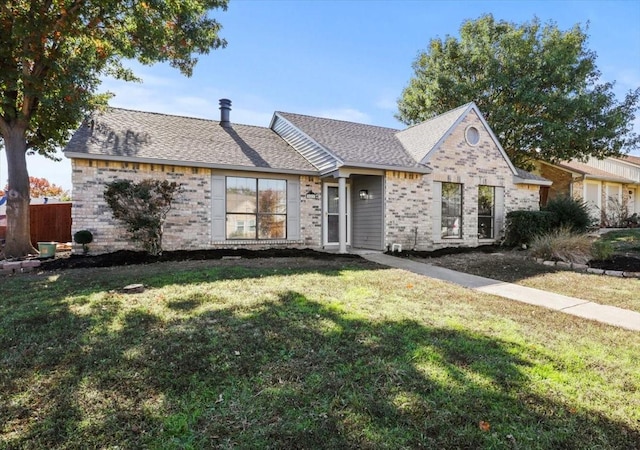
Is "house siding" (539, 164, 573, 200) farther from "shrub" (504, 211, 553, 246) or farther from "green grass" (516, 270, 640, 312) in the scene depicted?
"green grass" (516, 270, 640, 312)

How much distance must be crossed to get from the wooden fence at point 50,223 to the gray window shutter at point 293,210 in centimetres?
930

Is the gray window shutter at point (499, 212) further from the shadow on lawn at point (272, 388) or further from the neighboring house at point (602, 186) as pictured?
the shadow on lawn at point (272, 388)

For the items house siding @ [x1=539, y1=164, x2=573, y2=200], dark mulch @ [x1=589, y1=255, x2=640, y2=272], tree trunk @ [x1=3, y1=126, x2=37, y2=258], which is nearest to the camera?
dark mulch @ [x1=589, y1=255, x2=640, y2=272]

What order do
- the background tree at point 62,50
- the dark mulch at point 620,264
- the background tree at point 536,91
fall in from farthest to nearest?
the background tree at point 536,91 → the background tree at point 62,50 → the dark mulch at point 620,264

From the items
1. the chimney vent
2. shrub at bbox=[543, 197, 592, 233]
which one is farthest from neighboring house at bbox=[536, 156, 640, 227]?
the chimney vent

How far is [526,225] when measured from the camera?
497 inches

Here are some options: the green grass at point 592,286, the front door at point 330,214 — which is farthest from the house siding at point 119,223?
the green grass at point 592,286

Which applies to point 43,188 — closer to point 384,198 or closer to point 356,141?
point 356,141

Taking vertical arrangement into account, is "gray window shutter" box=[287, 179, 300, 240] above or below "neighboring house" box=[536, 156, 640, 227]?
below

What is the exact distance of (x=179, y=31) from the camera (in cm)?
1109

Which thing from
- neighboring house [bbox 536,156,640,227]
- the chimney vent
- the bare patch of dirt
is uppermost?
the chimney vent

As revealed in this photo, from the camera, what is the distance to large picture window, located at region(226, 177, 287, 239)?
10977mm

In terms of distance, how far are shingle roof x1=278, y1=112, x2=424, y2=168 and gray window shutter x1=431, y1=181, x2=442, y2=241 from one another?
4.20 feet

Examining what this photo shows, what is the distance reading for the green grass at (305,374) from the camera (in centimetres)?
240
